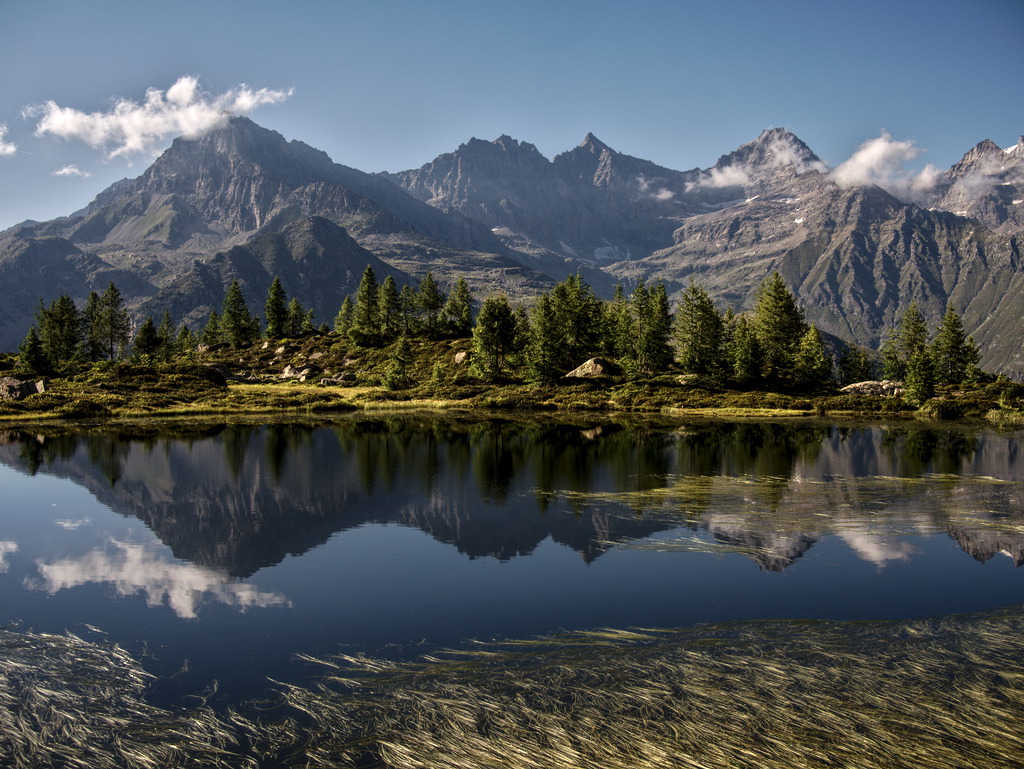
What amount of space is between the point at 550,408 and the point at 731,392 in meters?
29.8

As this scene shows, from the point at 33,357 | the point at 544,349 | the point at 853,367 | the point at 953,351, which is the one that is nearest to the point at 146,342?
the point at 33,357

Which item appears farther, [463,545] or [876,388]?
[876,388]

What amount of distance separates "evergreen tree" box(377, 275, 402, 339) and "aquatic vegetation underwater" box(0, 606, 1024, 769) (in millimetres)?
136718

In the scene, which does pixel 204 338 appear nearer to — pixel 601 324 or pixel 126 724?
pixel 601 324

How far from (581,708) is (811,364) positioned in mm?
118356

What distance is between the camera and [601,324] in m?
129

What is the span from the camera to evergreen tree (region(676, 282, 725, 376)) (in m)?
115

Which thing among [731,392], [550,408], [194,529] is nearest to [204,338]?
[550,408]

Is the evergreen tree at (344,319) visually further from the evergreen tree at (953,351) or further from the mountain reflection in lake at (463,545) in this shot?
the evergreen tree at (953,351)

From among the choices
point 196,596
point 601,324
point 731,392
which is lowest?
point 196,596

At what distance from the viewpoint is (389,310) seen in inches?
6058

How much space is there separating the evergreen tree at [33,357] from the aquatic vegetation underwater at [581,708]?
12098 centimetres

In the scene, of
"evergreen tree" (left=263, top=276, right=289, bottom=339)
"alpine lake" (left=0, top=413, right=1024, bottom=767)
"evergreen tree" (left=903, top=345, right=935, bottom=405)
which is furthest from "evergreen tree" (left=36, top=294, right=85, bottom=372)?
"evergreen tree" (left=903, top=345, right=935, bottom=405)

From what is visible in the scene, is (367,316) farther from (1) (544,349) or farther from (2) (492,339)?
(1) (544,349)
